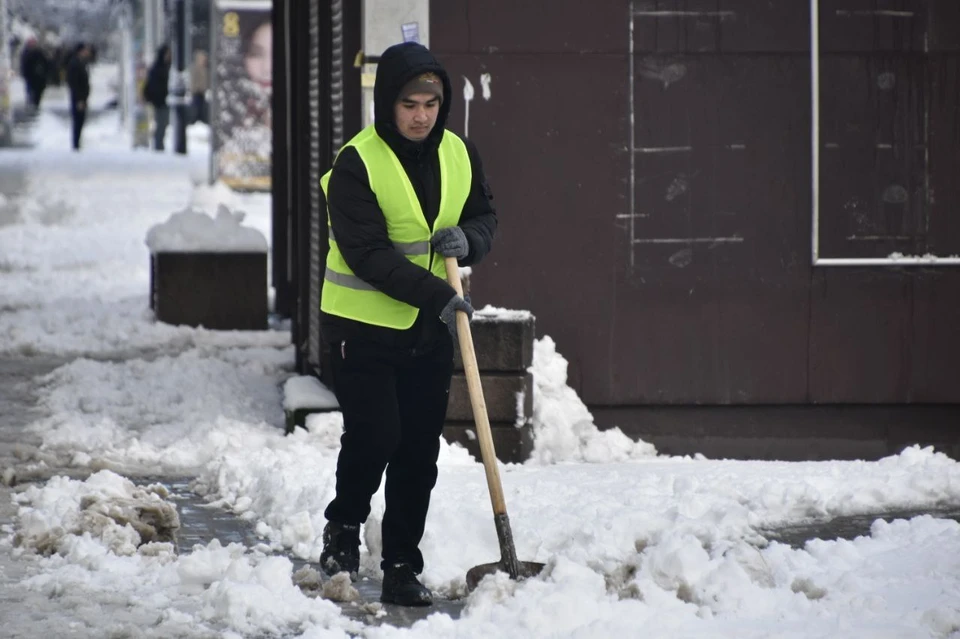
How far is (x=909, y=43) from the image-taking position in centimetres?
962

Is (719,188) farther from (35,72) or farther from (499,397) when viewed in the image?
(35,72)

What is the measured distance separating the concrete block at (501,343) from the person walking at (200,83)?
23625mm

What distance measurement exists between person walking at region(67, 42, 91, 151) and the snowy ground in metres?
23.5

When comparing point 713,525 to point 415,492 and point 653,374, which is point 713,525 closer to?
point 415,492

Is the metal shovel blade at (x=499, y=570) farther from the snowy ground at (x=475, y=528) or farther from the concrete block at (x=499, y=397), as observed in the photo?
the concrete block at (x=499, y=397)

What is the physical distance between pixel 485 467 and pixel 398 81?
4.37 ft

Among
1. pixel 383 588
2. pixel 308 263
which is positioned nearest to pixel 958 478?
pixel 383 588

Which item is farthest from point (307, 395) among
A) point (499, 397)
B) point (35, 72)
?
point (35, 72)

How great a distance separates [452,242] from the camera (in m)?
6.00

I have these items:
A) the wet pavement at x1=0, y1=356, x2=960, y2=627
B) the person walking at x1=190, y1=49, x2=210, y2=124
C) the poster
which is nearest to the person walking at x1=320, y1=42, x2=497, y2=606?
the wet pavement at x1=0, y1=356, x2=960, y2=627

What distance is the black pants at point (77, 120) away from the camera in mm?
36812

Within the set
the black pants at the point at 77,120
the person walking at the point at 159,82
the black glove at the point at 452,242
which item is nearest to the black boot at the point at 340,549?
the black glove at the point at 452,242

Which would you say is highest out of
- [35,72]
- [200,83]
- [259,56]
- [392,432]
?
[35,72]

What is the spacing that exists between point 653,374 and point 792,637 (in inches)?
162
